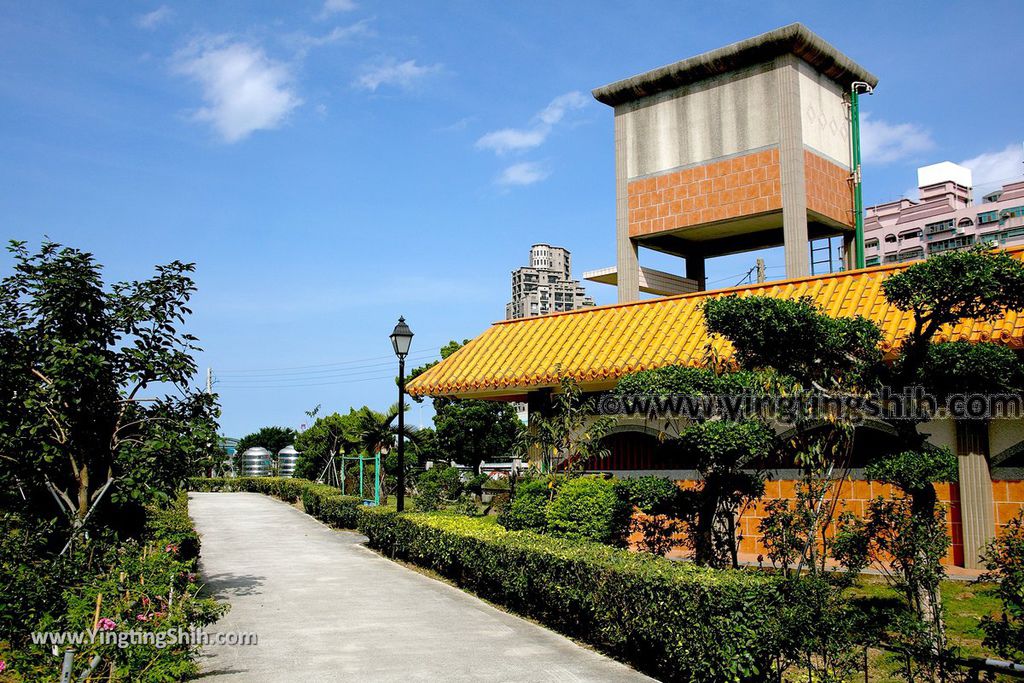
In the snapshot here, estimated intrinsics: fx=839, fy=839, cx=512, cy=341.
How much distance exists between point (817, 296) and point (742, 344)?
19.8ft

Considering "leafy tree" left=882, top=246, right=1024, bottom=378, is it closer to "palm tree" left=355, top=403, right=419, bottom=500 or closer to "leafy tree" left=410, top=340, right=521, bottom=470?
"palm tree" left=355, top=403, right=419, bottom=500

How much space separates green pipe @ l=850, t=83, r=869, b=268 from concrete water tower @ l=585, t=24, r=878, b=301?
99 mm

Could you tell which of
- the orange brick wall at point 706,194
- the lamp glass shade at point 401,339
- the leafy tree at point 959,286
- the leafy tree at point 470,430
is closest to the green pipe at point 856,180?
the orange brick wall at point 706,194

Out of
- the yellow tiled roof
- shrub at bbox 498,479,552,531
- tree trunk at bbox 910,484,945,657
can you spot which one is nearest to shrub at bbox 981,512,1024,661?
tree trunk at bbox 910,484,945,657

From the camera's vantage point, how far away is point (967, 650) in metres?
8.56

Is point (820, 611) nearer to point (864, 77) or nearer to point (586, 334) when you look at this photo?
point (586, 334)

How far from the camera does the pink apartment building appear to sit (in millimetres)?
60312

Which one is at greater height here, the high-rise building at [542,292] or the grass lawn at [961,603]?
→ the high-rise building at [542,292]

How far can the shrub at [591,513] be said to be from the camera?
12.2 meters

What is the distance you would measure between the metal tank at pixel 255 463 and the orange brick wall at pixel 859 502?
42928mm

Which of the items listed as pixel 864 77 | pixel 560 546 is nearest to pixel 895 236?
pixel 864 77

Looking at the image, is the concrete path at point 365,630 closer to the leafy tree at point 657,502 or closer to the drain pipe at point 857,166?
the leafy tree at point 657,502

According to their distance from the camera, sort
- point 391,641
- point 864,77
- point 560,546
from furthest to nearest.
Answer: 1. point 864,77
2. point 560,546
3. point 391,641

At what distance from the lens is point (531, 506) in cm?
1317
